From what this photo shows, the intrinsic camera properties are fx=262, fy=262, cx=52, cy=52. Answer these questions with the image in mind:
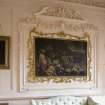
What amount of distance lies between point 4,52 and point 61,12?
1.51m

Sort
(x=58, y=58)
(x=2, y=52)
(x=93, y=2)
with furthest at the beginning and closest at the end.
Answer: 1. (x=93, y=2)
2. (x=58, y=58)
3. (x=2, y=52)

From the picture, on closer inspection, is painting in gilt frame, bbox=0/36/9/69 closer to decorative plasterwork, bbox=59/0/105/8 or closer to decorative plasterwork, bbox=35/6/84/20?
decorative plasterwork, bbox=35/6/84/20

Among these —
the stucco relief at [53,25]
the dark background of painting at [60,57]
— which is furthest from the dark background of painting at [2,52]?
the dark background of painting at [60,57]

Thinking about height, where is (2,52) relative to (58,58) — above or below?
above

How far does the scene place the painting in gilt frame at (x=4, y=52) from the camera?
15.8ft

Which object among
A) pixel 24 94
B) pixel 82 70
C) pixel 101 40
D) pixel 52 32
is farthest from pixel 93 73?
pixel 24 94

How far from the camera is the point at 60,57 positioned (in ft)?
17.7

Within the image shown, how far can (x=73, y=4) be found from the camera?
5625 mm

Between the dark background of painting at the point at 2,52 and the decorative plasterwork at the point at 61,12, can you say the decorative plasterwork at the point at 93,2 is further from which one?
the dark background of painting at the point at 2,52

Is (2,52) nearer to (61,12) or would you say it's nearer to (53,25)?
(53,25)

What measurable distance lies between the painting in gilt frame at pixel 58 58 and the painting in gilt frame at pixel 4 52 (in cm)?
46

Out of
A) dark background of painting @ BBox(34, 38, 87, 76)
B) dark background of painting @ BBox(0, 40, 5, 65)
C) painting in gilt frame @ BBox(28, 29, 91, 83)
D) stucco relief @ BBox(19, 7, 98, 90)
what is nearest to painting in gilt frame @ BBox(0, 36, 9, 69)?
dark background of painting @ BBox(0, 40, 5, 65)

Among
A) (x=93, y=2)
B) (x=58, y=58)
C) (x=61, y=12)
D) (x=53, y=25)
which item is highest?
(x=93, y=2)

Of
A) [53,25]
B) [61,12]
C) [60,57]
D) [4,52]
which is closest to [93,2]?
[61,12]
